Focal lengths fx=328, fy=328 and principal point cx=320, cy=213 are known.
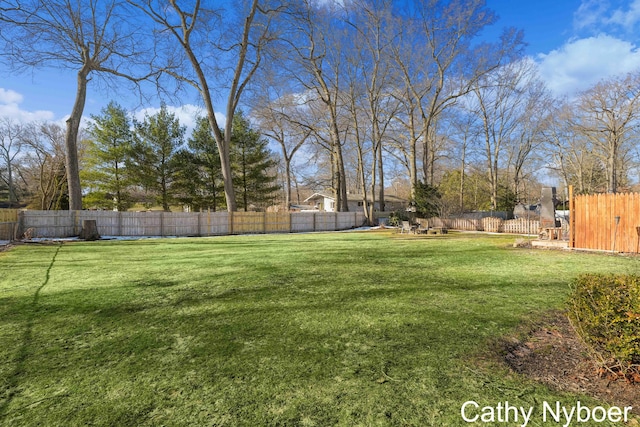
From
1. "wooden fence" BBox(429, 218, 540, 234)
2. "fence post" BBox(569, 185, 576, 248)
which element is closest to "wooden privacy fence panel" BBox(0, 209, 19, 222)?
"fence post" BBox(569, 185, 576, 248)

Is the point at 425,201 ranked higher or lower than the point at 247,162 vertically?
lower

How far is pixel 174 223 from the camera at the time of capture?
744 inches

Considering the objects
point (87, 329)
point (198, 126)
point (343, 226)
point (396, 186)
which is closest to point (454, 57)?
point (343, 226)

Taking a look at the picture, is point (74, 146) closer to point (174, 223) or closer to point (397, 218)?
point (174, 223)

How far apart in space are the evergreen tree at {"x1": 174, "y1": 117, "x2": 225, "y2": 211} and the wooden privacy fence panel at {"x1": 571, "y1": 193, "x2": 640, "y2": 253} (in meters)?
24.9

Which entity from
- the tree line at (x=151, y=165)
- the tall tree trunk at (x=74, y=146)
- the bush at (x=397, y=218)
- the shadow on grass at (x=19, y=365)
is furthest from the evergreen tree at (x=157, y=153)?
the shadow on grass at (x=19, y=365)

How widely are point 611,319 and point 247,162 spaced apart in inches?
1138

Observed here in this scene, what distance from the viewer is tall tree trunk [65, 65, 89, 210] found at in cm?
1673

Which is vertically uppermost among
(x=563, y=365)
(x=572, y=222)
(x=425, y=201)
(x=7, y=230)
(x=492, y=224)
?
(x=425, y=201)

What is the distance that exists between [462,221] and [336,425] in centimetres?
2230

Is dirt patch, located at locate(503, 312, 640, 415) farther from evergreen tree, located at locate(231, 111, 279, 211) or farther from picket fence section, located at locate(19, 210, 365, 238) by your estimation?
evergreen tree, located at locate(231, 111, 279, 211)

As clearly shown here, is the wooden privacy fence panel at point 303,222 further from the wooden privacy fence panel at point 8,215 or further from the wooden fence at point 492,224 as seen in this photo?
the wooden privacy fence panel at point 8,215

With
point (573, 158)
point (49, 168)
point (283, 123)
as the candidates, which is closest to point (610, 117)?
point (573, 158)

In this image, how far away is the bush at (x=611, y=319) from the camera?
2.05 metres
